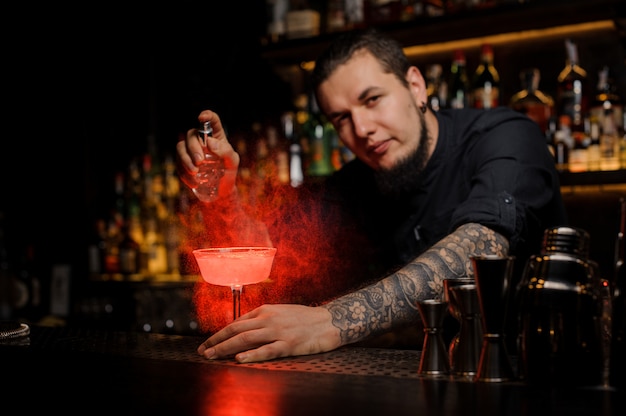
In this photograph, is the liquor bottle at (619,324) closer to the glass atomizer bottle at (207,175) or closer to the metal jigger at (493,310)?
the metal jigger at (493,310)

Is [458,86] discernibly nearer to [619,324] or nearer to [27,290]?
[619,324]

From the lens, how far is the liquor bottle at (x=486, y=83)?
2.82m

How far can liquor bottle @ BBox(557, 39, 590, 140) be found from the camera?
2.73 m

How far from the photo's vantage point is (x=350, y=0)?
3.04m

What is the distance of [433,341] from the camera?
1096 mm

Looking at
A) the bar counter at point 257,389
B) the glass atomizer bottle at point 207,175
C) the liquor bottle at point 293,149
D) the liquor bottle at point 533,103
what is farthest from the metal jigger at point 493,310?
the liquor bottle at point 293,149

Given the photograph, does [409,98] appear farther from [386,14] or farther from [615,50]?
[615,50]

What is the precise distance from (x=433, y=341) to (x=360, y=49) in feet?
4.13

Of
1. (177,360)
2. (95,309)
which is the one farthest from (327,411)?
(95,309)

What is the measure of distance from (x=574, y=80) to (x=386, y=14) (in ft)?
2.72

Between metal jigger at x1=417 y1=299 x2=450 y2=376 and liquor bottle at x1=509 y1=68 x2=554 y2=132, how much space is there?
182cm

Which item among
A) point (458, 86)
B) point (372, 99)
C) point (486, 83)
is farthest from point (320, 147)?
point (372, 99)

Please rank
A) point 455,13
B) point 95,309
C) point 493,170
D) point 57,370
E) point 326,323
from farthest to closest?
point 95,309 < point 455,13 < point 493,170 < point 326,323 < point 57,370

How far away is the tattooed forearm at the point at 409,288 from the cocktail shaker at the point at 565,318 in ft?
1.47
